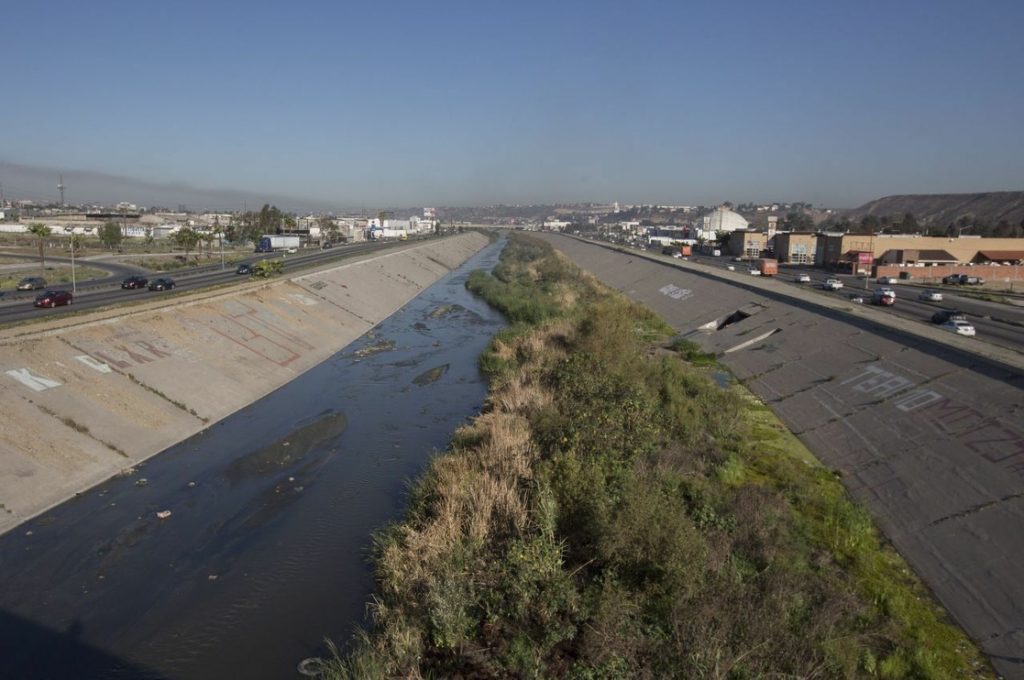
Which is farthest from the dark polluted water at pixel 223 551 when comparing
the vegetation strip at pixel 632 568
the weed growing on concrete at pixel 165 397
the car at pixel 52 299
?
the car at pixel 52 299

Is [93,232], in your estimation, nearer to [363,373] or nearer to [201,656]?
[363,373]

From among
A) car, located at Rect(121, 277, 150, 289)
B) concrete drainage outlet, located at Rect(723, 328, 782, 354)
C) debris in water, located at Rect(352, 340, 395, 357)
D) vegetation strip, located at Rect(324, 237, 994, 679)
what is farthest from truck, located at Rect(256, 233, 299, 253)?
vegetation strip, located at Rect(324, 237, 994, 679)

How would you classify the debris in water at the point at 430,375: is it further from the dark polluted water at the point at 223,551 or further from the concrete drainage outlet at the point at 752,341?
the concrete drainage outlet at the point at 752,341

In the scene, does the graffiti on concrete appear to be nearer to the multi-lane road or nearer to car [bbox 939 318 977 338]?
the multi-lane road

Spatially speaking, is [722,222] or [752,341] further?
[722,222]

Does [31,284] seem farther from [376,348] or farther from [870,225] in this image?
[870,225]

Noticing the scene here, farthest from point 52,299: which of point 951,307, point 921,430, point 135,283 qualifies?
point 951,307

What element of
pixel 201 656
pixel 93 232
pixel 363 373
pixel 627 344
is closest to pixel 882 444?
pixel 627 344
